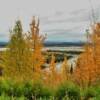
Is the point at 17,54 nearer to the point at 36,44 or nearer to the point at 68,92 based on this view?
the point at 36,44

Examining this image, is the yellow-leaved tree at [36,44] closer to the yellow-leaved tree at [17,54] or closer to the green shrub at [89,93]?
the yellow-leaved tree at [17,54]

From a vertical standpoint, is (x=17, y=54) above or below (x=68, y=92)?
below

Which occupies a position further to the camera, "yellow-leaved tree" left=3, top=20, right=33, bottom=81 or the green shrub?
"yellow-leaved tree" left=3, top=20, right=33, bottom=81

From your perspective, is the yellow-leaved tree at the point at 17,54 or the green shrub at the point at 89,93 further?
the yellow-leaved tree at the point at 17,54

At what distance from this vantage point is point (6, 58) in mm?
46531

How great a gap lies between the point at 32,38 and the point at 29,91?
37.3m

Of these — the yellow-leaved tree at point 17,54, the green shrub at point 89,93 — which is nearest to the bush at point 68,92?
the green shrub at point 89,93

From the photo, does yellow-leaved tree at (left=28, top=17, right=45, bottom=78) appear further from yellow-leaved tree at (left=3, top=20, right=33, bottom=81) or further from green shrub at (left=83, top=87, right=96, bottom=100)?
green shrub at (left=83, top=87, right=96, bottom=100)

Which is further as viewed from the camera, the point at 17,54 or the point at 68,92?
the point at 17,54

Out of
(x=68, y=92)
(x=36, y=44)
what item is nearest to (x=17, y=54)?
(x=36, y=44)

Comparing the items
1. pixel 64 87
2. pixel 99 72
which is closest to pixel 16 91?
pixel 64 87

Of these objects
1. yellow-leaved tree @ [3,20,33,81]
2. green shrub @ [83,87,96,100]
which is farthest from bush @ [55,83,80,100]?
yellow-leaved tree @ [3,20,33,81]

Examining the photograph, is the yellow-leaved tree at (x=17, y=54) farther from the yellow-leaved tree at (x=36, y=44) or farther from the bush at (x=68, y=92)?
the bush at (x=68, y=92)

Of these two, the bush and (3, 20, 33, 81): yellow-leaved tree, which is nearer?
the bush
